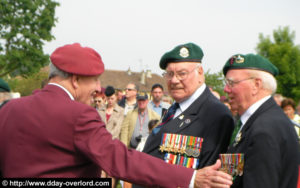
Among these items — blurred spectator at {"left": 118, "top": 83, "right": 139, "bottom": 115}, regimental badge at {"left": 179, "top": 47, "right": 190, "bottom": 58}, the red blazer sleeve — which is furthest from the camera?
blurred spectator at {"left": 118, "top": 83, "right": 139, "bottom": 115}

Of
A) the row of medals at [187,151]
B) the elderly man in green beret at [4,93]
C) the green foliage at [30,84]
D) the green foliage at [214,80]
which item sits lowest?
the green foliage at [30,84]

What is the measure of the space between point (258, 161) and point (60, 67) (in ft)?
5.07

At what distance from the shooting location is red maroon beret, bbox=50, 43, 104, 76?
2.52 m

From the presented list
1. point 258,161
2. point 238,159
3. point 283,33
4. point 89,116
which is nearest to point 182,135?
point 238,159

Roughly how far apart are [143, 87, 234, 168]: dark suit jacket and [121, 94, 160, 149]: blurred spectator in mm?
4194

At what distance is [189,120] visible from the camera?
10.7 ft

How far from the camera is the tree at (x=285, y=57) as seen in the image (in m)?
38.4

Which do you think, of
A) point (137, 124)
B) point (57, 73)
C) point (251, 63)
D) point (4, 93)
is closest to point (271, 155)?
point (251, 63)

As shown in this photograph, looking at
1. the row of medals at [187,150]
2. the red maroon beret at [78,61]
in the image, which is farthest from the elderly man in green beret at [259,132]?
the red maroon beret at [78,61]

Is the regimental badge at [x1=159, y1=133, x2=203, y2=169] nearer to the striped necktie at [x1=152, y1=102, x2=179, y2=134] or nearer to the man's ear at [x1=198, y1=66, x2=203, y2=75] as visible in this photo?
the striped necktie at [x1=152, y1=102, x2=179, y2=134]

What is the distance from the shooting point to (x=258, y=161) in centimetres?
243

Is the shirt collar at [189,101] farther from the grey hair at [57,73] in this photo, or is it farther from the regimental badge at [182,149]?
the grey hair at [57,73]

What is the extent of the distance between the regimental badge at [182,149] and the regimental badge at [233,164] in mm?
408

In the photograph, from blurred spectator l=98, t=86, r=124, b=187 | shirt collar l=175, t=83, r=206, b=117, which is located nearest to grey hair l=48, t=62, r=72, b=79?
shirt collar l=175, t=83, r=206, b=117
